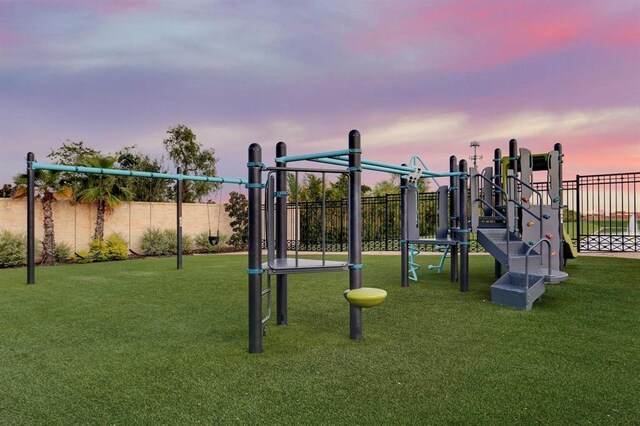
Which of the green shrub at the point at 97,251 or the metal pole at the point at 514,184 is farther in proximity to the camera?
the green shrub at the point at 97,251

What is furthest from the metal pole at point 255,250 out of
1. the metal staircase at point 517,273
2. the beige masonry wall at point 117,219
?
the beige masonry wall at point 117,219

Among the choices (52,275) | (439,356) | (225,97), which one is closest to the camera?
(439,356)

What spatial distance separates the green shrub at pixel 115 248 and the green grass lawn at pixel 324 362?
25.5ft

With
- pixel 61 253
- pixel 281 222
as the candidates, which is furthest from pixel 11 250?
pixel 281 222

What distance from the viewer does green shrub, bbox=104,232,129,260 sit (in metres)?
13.8

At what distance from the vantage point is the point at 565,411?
251 centimetres

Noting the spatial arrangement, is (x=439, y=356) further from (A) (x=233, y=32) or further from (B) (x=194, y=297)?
(A) (x=233, y=32)

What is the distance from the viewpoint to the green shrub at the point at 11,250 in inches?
472

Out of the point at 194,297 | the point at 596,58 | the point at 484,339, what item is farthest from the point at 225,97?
the point at 484,339

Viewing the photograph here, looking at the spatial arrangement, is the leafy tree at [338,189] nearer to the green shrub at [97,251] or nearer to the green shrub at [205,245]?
the green shrub at [205,245]

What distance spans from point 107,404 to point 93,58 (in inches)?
449

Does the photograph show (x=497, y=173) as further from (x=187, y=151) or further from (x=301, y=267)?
(x=187, y=151)

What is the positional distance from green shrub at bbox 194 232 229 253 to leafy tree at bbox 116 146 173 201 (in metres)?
2.60

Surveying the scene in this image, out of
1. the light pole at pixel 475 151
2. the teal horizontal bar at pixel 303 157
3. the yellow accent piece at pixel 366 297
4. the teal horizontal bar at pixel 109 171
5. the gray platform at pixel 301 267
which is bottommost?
the yellow accent piece at pixel 366 297
